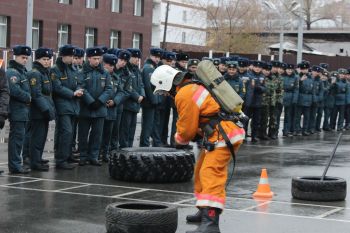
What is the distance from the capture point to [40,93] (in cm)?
1299

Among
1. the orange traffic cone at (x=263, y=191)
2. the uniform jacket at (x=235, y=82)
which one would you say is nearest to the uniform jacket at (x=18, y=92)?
the orange traffic cone at (x=263, y=191)

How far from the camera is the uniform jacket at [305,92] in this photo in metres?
23.0

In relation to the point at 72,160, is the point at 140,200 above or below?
below

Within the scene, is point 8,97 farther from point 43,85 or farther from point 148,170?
point 148,170

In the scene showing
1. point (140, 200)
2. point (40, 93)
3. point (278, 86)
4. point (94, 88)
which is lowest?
point (140, 200)

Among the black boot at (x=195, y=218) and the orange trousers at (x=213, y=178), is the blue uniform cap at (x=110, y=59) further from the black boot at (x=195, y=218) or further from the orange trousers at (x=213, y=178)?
the orange trousers at (x=213, y=178)

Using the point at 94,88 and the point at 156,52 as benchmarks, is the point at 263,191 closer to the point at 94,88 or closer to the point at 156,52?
the point at 94,88

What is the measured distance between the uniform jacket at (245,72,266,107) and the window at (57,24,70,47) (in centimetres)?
3224

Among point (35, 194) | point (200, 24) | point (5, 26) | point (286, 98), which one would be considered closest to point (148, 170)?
point (35, 194)

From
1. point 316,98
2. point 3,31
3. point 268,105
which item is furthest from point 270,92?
point 3,31

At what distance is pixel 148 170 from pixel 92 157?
241cm

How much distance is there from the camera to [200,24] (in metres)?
92.5

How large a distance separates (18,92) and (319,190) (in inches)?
193

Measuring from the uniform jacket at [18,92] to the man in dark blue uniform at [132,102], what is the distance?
10.4 ft
